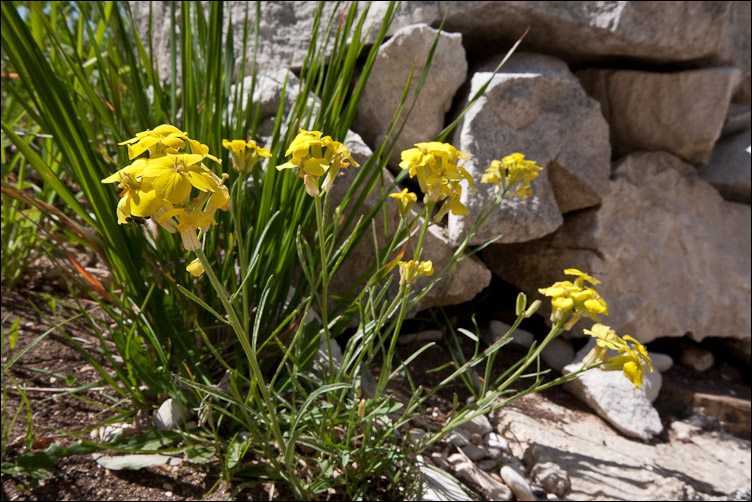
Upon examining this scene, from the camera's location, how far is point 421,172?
0.98 meters

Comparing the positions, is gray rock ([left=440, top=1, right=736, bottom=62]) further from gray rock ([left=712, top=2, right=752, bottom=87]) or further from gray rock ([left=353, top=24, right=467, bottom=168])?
gray rock ([left=353, top=24, right=467, bottom=168])

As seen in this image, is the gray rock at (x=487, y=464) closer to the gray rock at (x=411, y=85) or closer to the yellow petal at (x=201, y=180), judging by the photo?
the gray rock at (x=411, y=85)

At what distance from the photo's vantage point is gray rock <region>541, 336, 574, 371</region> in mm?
2209

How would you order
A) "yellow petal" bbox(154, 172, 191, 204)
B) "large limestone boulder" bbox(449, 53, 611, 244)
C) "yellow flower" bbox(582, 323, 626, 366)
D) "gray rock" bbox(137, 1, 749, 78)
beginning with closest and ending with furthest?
"yellow petal" bbox(154, 172, 191, 204), "yellow flower" bbox(582, 323, 626, 366), "large limestone boulder" bbox(449, 53, 611, 244), "gray rock" bbox(137, 1, 749, 78)

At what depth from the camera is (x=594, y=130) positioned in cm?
215

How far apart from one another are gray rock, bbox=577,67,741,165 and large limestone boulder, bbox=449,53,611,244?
287mm

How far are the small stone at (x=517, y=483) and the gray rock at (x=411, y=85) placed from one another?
1084 mm

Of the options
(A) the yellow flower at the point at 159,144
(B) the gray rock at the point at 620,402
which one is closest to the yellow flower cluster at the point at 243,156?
(A) the yellow flower at the point at 159,144

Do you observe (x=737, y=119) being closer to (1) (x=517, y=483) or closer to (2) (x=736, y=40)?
(2) (x=736, y=40)

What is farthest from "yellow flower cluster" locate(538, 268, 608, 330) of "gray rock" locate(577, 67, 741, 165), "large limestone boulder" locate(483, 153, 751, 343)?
"gray rock" locate(577, 67, 741, 165)

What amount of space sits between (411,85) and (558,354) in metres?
1.14

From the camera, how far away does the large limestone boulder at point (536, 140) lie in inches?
77.2

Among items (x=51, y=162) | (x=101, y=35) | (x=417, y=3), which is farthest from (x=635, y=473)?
(x=101, y=35)

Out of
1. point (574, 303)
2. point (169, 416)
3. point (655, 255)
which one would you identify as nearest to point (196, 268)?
point (574, 303)
